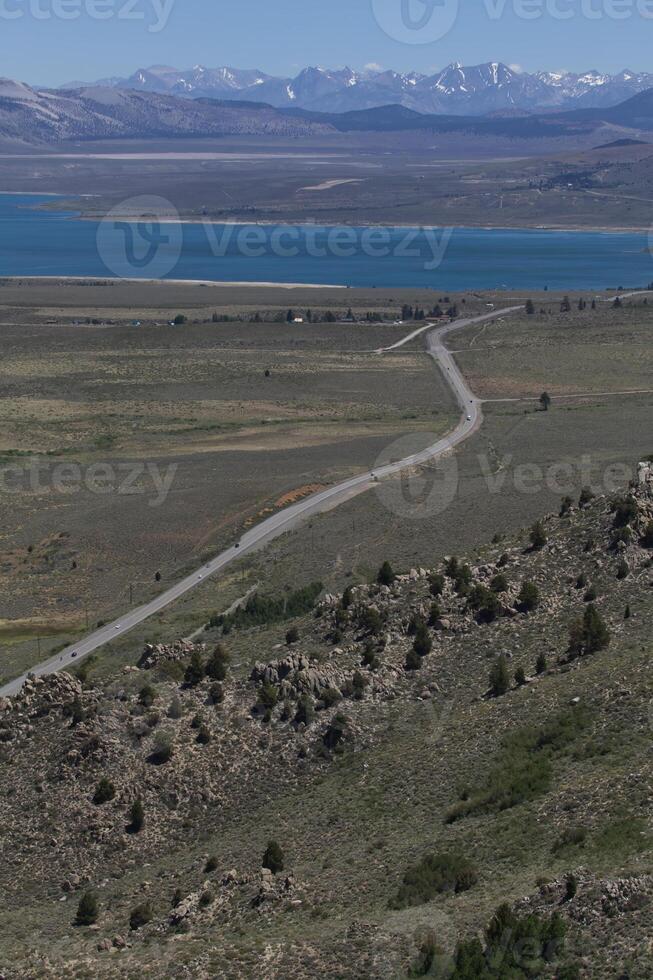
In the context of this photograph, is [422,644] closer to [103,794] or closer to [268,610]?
[103,794]

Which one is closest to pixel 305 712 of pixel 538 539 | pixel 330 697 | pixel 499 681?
pixel 330 697

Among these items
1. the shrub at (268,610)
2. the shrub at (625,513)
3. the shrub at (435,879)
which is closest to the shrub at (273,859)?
the shrub at (435,879)

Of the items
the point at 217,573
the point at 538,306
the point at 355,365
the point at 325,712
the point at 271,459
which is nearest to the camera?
the point at 325,712

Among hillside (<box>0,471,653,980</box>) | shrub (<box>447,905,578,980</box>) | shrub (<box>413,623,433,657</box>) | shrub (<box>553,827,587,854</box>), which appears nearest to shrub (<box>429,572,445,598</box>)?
hillside (<box>0,471,653,980</box>)

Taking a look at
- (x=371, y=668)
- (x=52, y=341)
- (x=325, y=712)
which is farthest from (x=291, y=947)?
(x=52, y=341)

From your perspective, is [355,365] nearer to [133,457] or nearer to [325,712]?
[133,457]

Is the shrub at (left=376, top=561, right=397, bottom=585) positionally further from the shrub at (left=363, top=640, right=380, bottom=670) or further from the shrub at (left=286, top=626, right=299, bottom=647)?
the shrub at (left=363, top=640, right=380, bottom=670)
